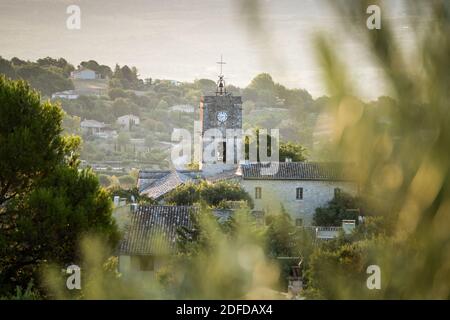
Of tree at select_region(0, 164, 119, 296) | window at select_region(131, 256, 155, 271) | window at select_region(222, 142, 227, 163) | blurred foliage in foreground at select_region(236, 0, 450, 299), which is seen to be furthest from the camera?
window at select_region(222, 142, 227, 163)

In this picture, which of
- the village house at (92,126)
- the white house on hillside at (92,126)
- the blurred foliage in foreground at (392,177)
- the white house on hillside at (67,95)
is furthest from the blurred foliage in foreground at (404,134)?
the white house on hillside at (67,95)

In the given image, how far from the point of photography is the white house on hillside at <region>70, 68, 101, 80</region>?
44.1m

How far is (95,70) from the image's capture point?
155 ft

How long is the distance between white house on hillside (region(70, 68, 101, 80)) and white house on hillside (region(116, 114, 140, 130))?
297 centimetres

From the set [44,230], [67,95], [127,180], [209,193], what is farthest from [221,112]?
[44,230]

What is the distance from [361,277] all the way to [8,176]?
12282mm

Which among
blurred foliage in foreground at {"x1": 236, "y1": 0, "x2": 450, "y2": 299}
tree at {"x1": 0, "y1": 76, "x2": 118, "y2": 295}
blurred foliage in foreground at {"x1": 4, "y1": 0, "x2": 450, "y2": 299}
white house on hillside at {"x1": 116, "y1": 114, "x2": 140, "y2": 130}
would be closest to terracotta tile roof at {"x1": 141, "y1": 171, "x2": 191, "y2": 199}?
white house on hillside at {"x1": 116, "y1": 114, "x2": 140, "y2": 130}

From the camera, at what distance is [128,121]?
47.3 meters

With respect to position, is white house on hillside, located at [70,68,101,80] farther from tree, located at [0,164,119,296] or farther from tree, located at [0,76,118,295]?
tree, located at [0,164,119,296]

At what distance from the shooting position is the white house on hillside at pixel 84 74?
145 ft

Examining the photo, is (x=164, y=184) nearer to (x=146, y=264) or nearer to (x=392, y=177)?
(x=146, y=264)

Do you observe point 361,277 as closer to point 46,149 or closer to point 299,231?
point 299,231

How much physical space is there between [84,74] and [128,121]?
13.3 feet
